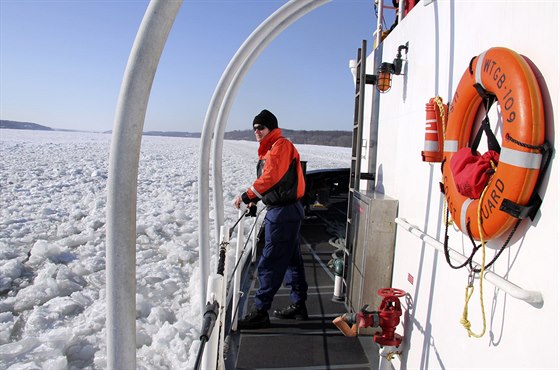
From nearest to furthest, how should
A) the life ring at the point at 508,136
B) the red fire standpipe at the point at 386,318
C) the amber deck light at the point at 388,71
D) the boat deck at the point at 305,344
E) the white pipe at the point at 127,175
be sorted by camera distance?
the white pipe at the point at 127,175 < the life ring at the point at 508,136 < the red fire standpipe at the point at 386,318 < the boat deck at the point at 305,344 < the amber deck light at the point at 388,71

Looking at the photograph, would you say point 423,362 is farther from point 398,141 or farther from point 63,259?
point 63,259

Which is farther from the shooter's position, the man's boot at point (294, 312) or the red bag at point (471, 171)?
the man's boot at point (294, 312)

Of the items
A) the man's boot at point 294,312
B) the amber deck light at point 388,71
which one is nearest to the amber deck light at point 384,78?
the amber deck light at point 388,71

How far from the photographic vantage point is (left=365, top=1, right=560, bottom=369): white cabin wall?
1173mm

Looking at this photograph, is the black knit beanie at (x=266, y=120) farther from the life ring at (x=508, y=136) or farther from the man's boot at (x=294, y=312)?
the life ring at (x=508, y=136)

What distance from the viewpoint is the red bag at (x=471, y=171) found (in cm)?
138

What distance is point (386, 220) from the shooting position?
2.78 meters

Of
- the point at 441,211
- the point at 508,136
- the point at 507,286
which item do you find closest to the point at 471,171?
the point at 508,136

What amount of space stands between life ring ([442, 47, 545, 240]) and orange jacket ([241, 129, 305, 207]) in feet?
5.21

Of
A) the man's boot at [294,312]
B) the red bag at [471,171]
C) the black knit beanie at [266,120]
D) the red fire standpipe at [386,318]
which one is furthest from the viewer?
the man's boot at [294,312]

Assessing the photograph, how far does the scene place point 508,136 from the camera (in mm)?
1233

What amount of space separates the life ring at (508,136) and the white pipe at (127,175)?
44.9 inches

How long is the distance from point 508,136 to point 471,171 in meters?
0.22

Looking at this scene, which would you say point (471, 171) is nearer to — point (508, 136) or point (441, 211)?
point (508, 136)
